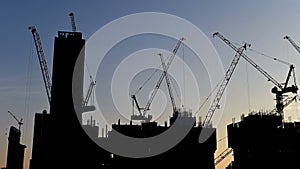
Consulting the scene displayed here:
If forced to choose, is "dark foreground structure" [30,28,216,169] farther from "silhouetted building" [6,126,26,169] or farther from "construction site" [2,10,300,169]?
"silhouetted building" [6,126,26,169]

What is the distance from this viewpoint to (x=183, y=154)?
131m

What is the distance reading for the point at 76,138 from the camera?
452 ft

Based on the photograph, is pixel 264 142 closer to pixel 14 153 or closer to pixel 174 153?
pixel 174 153

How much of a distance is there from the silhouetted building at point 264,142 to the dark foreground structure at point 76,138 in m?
18.2

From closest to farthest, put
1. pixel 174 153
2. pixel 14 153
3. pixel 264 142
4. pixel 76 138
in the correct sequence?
pixel 264 142 < pixel 174 153 < pixel 76 138 < pixel 14 153

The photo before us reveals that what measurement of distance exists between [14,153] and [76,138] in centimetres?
7696

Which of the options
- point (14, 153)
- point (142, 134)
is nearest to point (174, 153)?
point (142, 134)

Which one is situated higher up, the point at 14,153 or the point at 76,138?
the point at 76,138

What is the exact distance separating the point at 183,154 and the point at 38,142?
271 ft

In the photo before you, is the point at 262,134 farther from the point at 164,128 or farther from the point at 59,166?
the point at 59,166

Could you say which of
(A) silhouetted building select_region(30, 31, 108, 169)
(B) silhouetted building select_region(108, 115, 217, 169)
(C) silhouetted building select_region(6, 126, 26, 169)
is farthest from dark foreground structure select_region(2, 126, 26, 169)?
(B) silhouetted building select_region(108, 115, 217, 169)

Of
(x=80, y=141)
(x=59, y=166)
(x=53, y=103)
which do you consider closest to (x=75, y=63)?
(x=53, y=103)

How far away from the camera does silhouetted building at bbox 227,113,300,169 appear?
357ft

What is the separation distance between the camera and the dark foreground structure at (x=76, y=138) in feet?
424
